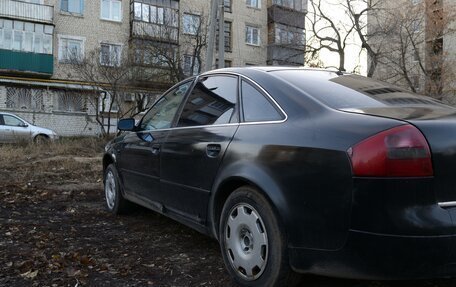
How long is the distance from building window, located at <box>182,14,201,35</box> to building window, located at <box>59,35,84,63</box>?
686 centimetres

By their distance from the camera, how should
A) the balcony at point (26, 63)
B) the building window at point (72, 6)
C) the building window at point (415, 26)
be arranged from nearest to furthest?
the building window at point (415, 26)
the balcony at point (26, 63)
the building window at point (72, 6)

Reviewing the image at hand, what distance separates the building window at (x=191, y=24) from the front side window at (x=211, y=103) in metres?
27.5

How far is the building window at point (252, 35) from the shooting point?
36.5 meters

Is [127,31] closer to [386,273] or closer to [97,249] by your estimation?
[97,249]

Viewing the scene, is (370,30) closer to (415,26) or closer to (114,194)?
(415,26)

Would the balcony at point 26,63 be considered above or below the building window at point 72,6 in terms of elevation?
below

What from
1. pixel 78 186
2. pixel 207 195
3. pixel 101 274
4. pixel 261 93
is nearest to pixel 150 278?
pixel 101 274

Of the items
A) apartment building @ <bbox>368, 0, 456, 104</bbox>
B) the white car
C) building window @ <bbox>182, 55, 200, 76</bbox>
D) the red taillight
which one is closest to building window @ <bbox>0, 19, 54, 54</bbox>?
building window @ <bbox>182, 55, 200, 76</bbox>

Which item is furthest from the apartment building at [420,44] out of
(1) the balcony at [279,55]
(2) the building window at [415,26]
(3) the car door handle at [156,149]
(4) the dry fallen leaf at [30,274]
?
(4) the dry fallen leaf at [30,274]

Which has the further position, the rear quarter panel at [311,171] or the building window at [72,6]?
the building window at [72,6]

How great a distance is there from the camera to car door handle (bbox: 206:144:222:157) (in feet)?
11.1

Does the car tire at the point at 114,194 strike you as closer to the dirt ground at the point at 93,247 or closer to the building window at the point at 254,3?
the dirt ground at the point at 93,247

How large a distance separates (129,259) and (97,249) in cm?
46

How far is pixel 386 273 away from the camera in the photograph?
244cm
